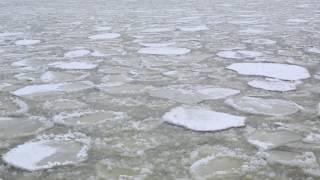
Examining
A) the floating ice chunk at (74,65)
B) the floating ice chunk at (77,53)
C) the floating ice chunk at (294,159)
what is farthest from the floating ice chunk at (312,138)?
the floating ice chunk at (77,53)

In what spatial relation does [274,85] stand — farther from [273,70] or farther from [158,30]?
[158,30]

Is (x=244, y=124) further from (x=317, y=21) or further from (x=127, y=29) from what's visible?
(x=317, y=21)

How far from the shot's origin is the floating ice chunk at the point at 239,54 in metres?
3.31

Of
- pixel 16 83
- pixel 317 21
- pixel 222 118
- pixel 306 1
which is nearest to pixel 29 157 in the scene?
pixel 222 118

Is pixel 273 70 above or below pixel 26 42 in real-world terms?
above

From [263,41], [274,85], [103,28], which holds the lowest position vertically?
[103,28]

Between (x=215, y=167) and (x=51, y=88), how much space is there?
128cm

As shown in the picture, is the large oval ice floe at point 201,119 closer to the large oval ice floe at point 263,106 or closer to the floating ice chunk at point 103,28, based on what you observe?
the large oval ice floe at point 263,106

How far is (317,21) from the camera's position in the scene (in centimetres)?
539

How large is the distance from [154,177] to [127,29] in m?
3.78

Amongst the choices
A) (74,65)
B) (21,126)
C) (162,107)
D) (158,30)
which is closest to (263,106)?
(162,107)

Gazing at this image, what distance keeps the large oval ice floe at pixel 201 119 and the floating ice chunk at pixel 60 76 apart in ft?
2.86

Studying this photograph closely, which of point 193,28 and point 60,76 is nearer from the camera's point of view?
point 60,76

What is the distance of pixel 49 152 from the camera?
1.69 m
